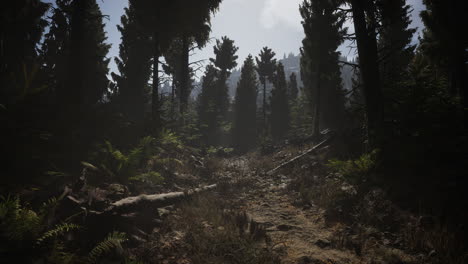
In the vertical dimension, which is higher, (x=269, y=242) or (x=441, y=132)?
(x=441, y=132)

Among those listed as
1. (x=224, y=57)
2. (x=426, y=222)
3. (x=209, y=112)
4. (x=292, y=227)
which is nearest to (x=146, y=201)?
(x=292, y=227)

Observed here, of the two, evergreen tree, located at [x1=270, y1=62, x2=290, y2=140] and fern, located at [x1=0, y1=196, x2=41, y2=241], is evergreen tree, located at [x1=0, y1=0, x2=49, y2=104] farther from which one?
evergreen tree, located at [x1=270, y1=62, x2=290, y2=140]

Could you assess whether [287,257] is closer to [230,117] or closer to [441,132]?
[441,132]

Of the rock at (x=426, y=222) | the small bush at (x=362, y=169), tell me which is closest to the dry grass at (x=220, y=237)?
the rock at (x=426, y=222)

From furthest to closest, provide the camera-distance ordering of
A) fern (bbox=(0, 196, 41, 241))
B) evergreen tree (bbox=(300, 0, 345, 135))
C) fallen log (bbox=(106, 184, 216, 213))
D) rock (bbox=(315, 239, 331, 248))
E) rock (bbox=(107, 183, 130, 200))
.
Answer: evergreen tree (bbox=(300, 0, 345, 135)) → rock (bbox=(107, 183, 130, 200)) → fallen log (bbox=(106, 184, 216, 213)) → rock (bbox=(315, 239, 331, 248)) → fern (bbox=(0, 196, 41, 241))

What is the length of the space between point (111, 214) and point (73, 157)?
310 cm

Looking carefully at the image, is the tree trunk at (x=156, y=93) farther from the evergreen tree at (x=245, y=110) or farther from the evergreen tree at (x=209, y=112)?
the evergreen tree at (x=245, y=110)

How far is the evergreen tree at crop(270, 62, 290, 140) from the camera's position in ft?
Result: 118

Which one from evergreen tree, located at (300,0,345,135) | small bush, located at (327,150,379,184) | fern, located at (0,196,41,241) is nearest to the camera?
Answer: fern, located at (0,196,41,241)

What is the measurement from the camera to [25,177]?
4422 mm

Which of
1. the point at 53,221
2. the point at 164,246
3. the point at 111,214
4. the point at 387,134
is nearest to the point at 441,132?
the point at 387,134

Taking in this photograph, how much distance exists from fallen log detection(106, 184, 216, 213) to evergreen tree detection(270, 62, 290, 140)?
30.7 metres

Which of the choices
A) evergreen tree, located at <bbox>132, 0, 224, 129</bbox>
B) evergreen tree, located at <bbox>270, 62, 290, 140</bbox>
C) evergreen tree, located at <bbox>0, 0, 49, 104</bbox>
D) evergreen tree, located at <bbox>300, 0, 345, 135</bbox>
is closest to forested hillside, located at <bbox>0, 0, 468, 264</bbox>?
evergreen tree, located at <bbox>132, 0, 224, 129</bbox>

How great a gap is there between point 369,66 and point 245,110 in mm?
28874
